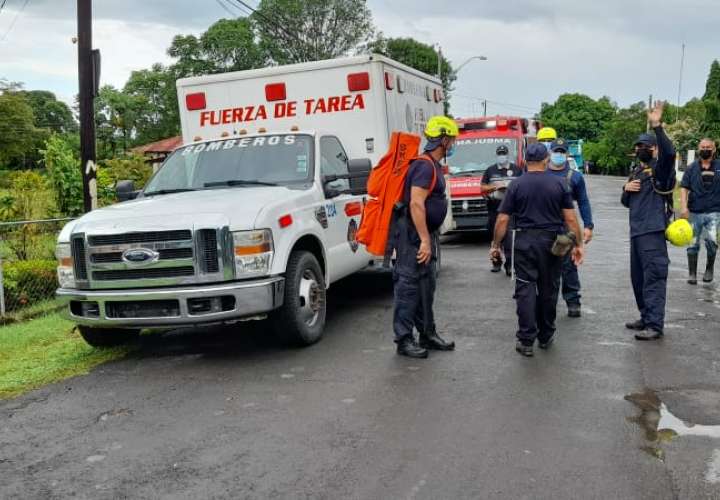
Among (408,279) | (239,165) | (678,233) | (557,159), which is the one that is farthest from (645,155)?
(239,165)

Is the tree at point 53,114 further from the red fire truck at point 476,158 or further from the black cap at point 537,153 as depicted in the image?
the black cap at point 537,153

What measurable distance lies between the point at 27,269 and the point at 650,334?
803 cm

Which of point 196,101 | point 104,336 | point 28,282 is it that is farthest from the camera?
point 28,282

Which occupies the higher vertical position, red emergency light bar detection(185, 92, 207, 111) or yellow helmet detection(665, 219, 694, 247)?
red emergency light bar detection(185, 92, 207, 111)

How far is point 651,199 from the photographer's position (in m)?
6.64

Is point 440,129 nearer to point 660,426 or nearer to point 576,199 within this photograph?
point 576,199

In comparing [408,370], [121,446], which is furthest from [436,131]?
[121,446]

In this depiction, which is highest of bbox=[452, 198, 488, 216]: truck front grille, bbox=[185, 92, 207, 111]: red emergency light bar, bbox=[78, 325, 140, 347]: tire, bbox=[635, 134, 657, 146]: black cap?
bbox=[185, 92, 207, 111]: red emergency light bar

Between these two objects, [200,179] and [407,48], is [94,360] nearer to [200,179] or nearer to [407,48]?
[200,179]

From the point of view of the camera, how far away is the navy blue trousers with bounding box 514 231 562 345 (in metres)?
6.01

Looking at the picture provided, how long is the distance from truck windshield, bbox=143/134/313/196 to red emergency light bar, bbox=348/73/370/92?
4.69ft

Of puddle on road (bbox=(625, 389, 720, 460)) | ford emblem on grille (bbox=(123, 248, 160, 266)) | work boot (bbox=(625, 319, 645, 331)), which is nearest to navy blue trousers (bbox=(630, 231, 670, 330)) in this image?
work boot (bbox=(625, 319, 645, 331))

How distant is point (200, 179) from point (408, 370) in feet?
9.98

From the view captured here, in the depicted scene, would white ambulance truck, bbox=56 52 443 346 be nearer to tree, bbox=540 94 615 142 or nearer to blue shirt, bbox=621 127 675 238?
blue shirt, bbox=621 127 675 238
